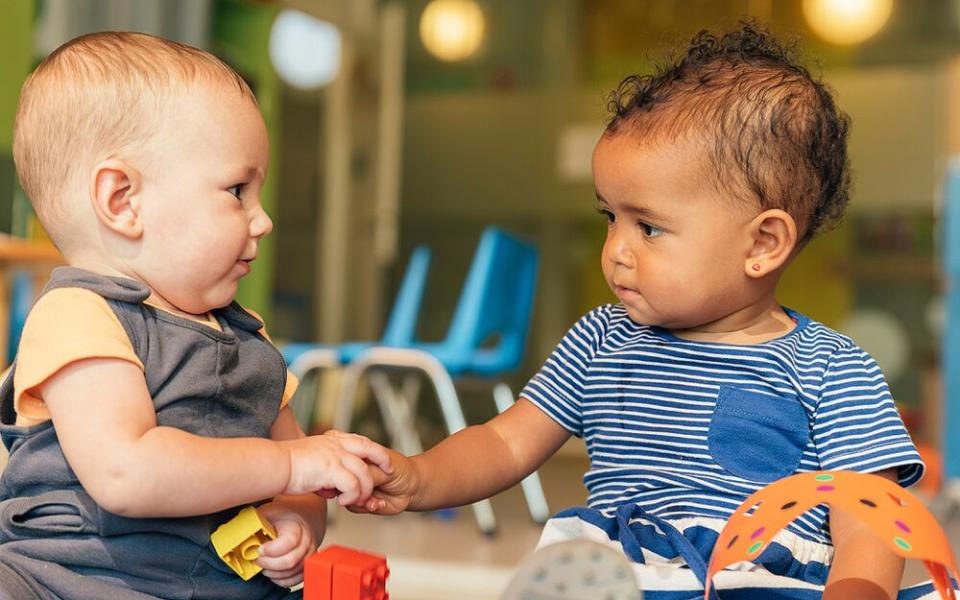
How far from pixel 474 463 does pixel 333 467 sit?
0.22 metres

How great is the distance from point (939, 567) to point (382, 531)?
1.99m

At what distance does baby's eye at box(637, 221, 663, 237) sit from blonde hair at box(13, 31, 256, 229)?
1.18 ft

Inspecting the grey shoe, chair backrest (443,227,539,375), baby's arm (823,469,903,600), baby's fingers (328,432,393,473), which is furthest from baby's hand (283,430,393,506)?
chair backrest (443,227,539,375)

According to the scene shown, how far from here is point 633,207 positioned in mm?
931

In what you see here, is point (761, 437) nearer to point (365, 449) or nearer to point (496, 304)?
point (365, 449)

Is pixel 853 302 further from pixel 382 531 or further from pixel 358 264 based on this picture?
pixel 382 531

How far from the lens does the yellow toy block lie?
0.77 meters

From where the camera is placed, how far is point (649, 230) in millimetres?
935

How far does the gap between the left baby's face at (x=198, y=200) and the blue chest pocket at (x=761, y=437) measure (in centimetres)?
40

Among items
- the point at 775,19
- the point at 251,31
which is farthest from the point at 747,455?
the point at 775,19

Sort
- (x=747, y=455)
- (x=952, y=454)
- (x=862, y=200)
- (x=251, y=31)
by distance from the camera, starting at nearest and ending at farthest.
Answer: (x=747, y=455), (x=952, y=454), (x=251, y=31), (x=862, y=200)

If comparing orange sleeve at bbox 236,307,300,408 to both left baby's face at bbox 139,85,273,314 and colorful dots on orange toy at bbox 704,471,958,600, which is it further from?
colorful dots on orange toy at bbox 704,471,958,600

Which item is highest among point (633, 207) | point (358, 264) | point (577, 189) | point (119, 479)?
point (633, 207)

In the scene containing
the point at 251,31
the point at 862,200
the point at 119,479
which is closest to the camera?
the point at 119,479
